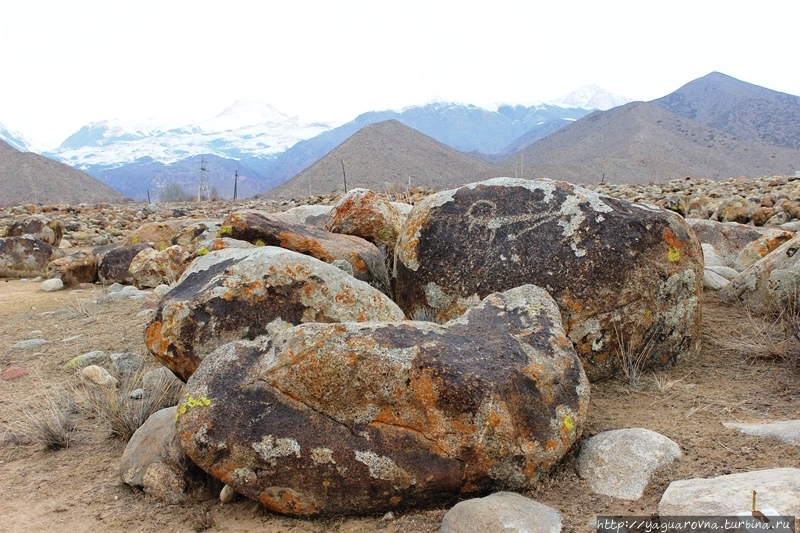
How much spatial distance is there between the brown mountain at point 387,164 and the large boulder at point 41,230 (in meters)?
26.5

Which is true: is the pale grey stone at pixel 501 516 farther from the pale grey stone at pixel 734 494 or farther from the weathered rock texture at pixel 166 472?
the weathered rock texture at pixel 166 472

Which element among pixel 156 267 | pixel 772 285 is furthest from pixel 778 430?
pixel 156 267

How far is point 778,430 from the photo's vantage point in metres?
2.62

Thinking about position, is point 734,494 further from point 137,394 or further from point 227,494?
point 137,394

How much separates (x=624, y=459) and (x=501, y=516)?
0.75m

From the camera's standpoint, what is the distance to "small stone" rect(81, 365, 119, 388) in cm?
418

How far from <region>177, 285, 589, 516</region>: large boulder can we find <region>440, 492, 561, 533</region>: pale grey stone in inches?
7.6

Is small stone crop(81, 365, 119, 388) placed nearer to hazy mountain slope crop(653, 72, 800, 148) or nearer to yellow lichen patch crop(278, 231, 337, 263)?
yellow lichen patch crop(278, 231, 337, 263)

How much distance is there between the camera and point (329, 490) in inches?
98.0

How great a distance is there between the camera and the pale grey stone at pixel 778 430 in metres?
2.54

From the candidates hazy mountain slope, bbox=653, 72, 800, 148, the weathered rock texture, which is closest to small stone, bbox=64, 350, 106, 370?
the weathered rock texture

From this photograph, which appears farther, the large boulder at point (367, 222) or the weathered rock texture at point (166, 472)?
the large boulder at point (367, 222)

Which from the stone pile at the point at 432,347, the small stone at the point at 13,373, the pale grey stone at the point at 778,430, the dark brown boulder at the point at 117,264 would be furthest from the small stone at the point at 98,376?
the dark brown boulder at the point at 117,264

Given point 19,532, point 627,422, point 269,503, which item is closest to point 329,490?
point 269,503
